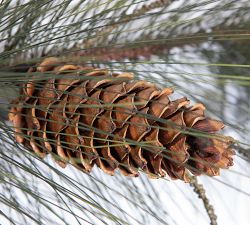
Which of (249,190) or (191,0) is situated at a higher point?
(191,0)

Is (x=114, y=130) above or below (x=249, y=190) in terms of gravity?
above

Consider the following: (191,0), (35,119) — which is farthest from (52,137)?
(191,0)

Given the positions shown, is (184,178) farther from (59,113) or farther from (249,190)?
(249,190)

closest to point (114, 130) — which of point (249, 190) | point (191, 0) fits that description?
point (191, 0)

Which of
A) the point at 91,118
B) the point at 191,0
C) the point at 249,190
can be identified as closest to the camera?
the point at 91,118

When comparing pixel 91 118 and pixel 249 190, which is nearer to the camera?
pixel 91 118

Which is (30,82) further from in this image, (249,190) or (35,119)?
(249,190)

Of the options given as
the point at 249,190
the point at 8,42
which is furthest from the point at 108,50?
the point at 249,190

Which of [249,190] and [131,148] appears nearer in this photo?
[131,148]

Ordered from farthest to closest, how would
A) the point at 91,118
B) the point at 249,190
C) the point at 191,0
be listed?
1. the point at 249,190
2. the point at 191,0
3. the point at 91,118
